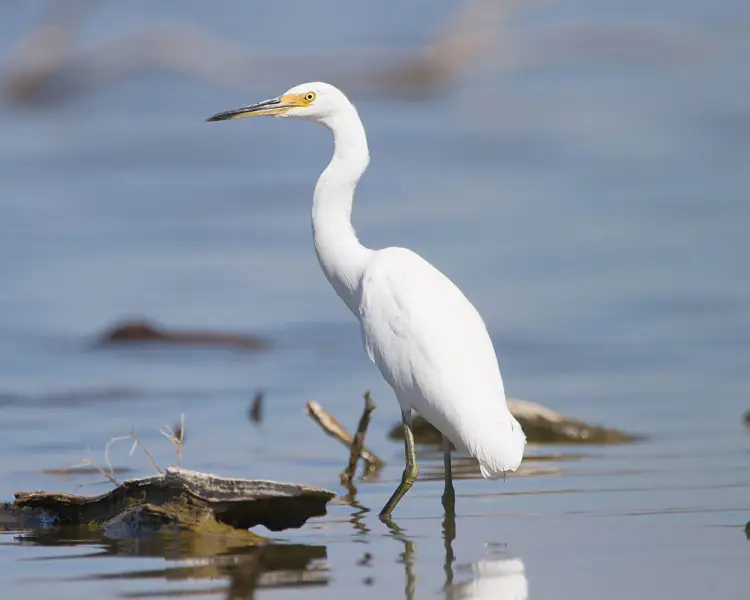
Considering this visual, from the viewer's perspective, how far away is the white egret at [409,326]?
6176 millimetres

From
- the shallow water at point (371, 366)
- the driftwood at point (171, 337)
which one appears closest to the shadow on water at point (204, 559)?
the shallow water at point (371, 366)

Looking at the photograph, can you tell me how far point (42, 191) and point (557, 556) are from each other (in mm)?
18967

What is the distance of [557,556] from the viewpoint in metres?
5.11

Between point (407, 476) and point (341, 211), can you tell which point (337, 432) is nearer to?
point (341, 211)

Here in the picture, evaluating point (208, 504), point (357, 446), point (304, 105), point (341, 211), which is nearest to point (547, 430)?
point (357, 446)

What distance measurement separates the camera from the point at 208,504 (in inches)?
214

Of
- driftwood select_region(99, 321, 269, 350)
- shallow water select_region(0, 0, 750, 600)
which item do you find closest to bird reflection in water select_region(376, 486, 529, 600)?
shallow water select_region(0, 0, 750, 600)

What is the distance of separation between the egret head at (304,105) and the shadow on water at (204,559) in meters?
2.26

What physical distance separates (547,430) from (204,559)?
133 inches

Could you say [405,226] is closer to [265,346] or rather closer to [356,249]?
[265,346]

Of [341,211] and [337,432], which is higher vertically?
[341,211]

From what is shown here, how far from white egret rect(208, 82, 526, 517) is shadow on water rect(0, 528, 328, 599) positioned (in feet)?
2.97

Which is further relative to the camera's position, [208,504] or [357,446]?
[357,446]

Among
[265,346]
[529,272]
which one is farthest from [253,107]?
[529,272]
